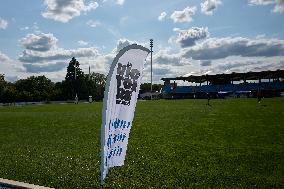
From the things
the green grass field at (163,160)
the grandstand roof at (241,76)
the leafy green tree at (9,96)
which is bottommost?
the green grass field at (163,160)

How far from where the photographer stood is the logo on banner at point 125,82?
19.5 feet

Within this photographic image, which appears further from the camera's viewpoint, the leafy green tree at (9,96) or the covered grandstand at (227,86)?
the leafy green tree at (9,96)

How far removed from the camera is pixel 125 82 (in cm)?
618

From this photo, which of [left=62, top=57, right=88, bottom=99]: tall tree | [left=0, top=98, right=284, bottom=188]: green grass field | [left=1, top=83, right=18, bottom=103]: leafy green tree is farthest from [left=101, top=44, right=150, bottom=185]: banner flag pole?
[left=1, top=83, right=18, bottom=103]: leafy green tree

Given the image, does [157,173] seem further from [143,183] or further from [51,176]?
[51,176]

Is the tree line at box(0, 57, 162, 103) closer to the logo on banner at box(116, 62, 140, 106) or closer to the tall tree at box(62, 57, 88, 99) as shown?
the tall tree at box(62, 57, 88, 99)

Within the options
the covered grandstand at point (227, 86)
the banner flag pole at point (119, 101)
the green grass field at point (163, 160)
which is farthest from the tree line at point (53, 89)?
A: the banner flag pole at point (119, 101)

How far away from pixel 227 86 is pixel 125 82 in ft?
290

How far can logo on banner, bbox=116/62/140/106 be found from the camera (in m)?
5.96

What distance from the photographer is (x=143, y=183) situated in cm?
812

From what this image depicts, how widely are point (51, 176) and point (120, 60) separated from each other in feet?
14.6

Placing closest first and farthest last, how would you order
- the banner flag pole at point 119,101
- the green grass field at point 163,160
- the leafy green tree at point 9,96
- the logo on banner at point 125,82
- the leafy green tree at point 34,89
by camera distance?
1. the banner flag pole at point 119,101
2. the logo on banner at point 125,82
3. the green grass field at point 163,160
4. the leafy green tree at point 9,96
5. the leafy green tree at point 34,89

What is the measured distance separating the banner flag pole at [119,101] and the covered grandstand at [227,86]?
72.3m

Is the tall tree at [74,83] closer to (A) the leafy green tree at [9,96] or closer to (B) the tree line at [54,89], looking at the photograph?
(B) the tree line at [54,89]
